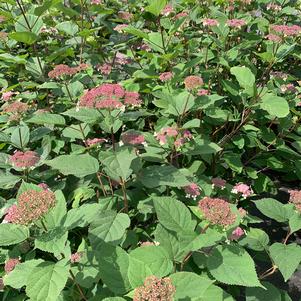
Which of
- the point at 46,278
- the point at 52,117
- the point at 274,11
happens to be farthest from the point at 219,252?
the point at 274,11

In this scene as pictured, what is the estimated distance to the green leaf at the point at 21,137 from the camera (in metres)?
2.60

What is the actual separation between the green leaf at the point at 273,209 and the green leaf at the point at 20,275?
128 centimetres

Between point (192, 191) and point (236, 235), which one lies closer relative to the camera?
point (236, 235)

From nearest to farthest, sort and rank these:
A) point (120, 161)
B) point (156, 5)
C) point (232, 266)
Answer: point (232, 266) < point (120, 161) < point (156, 5)

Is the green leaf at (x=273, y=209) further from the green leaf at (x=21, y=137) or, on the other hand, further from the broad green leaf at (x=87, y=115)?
the green leaf at (x=21, y=137)

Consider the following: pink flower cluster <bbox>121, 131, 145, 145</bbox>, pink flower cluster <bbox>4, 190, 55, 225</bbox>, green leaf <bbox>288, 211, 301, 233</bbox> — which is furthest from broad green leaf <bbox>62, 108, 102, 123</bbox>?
green leaf <bbox>288, 211, 301, 233</bbox>

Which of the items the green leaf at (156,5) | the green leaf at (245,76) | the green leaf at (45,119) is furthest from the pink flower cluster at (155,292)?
the green leaf at (156,5)

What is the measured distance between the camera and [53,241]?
1.56 metres

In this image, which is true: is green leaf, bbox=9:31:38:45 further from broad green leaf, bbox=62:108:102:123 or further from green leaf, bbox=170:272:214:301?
green leaf, bbox=170:272:214:301

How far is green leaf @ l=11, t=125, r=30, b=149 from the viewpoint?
260 centimetres

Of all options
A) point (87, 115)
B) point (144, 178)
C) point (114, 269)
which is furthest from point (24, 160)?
point (114, 269)

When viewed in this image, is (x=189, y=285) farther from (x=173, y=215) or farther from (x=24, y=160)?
(x=24, y=160)

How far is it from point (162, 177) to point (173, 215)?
0.40 metres

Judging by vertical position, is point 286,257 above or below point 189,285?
below
